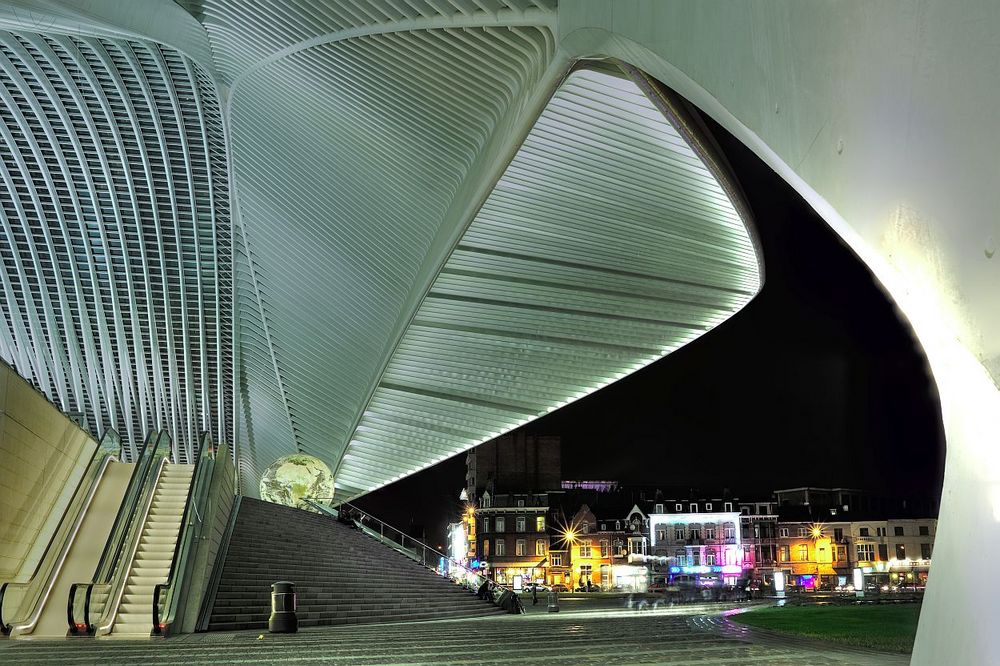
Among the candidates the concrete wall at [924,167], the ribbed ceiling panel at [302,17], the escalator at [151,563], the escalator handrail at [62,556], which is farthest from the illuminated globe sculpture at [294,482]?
the concrete wall at [924,167]

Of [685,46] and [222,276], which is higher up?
[222,276]

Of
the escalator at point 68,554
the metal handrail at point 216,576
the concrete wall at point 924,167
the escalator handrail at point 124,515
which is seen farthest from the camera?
the metal handrail at point 216,576

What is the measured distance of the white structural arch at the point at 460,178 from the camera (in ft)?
9.61

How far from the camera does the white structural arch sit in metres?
2.93

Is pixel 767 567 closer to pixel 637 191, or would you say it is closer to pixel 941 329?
pixel 637 191

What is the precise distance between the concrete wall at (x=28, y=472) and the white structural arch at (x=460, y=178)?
6.27 meters

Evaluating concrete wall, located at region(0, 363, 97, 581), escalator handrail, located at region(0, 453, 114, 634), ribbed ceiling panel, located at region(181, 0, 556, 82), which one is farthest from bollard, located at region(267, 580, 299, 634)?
ribbed ceiling panel, located at region(181, 0, 556, 82)

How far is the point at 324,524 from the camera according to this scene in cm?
2145

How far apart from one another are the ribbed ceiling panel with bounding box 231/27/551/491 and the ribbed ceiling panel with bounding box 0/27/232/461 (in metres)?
1.60

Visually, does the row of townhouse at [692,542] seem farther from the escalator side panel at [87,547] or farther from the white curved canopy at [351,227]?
the escalator side panel at [87,547]

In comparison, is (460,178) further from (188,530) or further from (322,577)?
(188,530)

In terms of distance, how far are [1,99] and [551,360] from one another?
1603 centimetres

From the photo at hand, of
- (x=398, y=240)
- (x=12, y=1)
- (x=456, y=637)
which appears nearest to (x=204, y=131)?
(x=398, y=240)

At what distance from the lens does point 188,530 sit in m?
12.9
